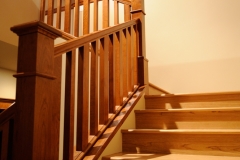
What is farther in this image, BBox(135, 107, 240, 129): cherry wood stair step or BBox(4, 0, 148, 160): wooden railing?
BBox(135, 107, 240, 129): cherry wood stair step

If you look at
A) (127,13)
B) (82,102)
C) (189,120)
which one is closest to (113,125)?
(82,102)

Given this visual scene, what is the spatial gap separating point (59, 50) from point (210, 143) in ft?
3.92

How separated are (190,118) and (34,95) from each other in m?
1.35

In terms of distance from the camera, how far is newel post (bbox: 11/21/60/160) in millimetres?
971

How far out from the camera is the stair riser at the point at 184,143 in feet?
5.26

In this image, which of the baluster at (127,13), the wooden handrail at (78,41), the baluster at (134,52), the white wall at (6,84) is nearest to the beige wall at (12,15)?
the baluster at (127,13)

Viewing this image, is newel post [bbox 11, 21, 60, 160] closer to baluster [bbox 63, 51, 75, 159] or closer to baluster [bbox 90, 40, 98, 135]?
baluster [bbox 63, 51, 75, 159]

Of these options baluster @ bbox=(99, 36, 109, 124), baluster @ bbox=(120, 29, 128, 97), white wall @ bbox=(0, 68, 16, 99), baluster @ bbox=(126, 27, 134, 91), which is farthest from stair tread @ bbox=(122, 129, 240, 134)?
white wall @ bbox=(0, 68, 16, 99)

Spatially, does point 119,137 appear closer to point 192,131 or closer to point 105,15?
point 192,131

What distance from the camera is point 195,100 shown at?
219cm

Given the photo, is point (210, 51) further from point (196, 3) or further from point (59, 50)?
point (59, 50)

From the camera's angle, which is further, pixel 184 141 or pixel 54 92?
pixel 184 141

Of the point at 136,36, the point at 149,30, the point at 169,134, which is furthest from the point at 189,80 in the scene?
the point at 169,134

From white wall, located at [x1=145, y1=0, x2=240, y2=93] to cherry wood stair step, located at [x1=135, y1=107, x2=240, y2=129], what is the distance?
5.63 feet
